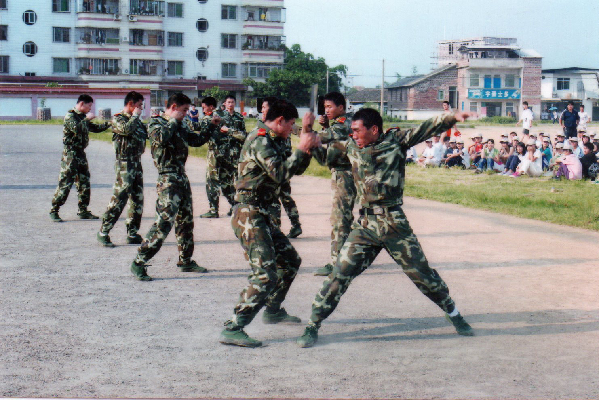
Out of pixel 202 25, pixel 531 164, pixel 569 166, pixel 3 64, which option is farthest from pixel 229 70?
pixel 569 166

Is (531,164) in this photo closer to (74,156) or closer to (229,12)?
(74,156)

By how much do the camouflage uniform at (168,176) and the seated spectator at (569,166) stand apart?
1284 cm

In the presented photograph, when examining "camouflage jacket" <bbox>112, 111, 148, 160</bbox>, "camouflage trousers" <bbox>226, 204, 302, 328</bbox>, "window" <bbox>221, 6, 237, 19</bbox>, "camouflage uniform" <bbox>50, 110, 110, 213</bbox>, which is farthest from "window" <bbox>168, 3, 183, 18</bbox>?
"camouflage trousers" <bbox>226, 204, 302, 328</bbox>

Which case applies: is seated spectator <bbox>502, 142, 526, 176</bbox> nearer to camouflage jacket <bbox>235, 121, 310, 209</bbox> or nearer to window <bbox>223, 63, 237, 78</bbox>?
camouflage jacket <bbox>235, 121, 310, 209</bbox>

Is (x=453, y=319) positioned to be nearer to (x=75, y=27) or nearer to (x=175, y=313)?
(x=175, y=313)

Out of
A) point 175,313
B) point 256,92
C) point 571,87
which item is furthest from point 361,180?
point 571,87

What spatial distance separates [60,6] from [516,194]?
60602mm

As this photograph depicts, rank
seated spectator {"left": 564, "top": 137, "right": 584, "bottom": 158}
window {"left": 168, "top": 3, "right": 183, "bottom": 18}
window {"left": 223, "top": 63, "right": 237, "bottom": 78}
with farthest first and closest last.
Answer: window {"left": 223, "top": 63, "right": 237, "bottom": 78} < window {"left": 168, "top": 3, "right": 183, "bottom": 18} < seated spectator {"left": 564, "top": 137, "right": 584, "bottom": 158}

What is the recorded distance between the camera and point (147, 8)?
6912 centimetres

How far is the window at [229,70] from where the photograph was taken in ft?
233

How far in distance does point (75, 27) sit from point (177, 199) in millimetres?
64636

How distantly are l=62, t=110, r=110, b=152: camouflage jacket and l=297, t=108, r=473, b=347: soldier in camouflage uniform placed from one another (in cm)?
698

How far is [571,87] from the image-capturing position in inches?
3346

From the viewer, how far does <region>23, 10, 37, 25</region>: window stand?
67000mm
